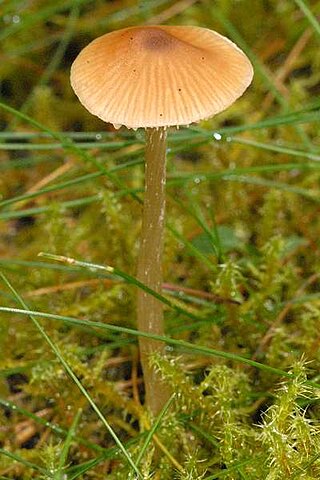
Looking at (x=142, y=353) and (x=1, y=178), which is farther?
(x=1, y=178)

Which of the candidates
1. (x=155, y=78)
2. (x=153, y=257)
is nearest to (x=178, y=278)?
(x=153, y=257)

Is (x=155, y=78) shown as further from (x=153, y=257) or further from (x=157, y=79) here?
(x=153, y=257)

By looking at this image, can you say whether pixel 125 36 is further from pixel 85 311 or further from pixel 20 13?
pixel 20 13

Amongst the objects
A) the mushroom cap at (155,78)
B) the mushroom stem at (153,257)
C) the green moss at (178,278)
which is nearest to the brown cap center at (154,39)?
the mushroom cap at (155,78)

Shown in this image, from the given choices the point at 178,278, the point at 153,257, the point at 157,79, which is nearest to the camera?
the point at 157,79

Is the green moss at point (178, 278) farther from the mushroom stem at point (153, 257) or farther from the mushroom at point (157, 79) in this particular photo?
the mushroom at point (157, 79)

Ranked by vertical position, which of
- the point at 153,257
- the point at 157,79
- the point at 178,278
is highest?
the point at 157,79

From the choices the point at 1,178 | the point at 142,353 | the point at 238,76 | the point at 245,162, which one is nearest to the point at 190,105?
the point at 238,76

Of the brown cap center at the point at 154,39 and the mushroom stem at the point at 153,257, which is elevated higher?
the brown cap center at the point at 154,39
